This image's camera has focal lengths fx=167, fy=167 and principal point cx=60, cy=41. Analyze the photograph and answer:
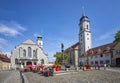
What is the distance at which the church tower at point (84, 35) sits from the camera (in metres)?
82.0

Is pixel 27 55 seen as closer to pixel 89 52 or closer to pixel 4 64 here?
pixel 4 64

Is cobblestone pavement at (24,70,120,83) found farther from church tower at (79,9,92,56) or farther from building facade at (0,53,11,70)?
church tower at (79,9,92,56)

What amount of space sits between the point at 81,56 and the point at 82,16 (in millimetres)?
21010

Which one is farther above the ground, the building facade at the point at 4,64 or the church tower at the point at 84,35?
the church tower at the point at 84,35

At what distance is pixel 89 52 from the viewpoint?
A: 77375 millimetres

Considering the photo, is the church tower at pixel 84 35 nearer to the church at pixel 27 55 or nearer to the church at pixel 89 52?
the church at pixel 89 52

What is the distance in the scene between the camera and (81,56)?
85.3 m

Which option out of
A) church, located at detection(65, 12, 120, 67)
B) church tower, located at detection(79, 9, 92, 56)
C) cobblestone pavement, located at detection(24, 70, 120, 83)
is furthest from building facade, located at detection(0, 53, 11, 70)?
cobblestone pavement, located at detection(24, 70, 120, 83)

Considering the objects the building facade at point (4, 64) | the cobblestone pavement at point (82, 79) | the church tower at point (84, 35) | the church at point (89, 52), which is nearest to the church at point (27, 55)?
the building facade at point (4, 64)

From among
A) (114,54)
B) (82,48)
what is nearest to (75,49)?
(82,48)

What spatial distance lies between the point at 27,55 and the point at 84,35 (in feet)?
95.7

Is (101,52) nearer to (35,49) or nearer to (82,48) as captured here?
(82,48)

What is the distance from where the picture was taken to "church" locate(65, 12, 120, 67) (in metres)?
56.3

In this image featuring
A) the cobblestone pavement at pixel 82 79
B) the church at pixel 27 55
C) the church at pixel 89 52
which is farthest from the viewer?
the church at pixel 27 55
